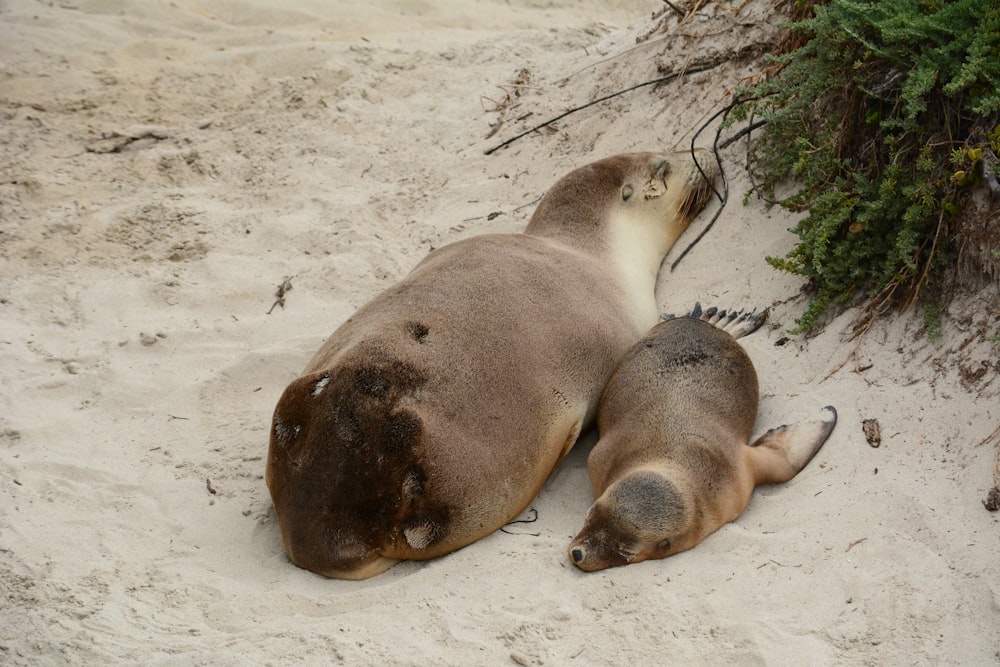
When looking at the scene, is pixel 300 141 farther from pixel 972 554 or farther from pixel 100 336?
pixel 972 554

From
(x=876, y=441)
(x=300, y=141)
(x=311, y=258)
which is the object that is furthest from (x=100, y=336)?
(x=876, y=441)

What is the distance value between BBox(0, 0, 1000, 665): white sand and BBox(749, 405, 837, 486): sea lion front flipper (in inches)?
1.9

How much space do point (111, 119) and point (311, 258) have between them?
2.35m

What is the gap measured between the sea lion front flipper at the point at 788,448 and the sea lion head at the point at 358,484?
1.25 meters

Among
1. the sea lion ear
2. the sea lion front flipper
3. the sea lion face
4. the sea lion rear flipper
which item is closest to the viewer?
the sea lion face

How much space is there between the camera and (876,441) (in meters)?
3.99

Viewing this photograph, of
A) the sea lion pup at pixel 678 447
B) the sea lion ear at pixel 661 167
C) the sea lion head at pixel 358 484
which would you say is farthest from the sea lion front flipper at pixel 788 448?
the sea lion ear at pixel 661 167

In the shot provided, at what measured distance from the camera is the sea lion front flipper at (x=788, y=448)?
13.4ft

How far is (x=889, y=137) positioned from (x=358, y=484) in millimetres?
2648

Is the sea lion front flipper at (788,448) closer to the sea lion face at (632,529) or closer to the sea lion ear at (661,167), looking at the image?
the sea lion face at (632,529)

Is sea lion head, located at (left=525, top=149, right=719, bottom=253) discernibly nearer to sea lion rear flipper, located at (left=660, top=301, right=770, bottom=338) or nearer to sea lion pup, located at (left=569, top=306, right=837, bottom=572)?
sea lion rear flipper, located at (left=660, top=301, right=770, bottom=338)

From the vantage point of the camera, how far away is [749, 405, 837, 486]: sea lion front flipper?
4.07 metres

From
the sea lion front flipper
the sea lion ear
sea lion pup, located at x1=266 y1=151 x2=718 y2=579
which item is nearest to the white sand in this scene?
the sea lion front flipper

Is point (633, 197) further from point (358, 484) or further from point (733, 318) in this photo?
point (358, 484)
